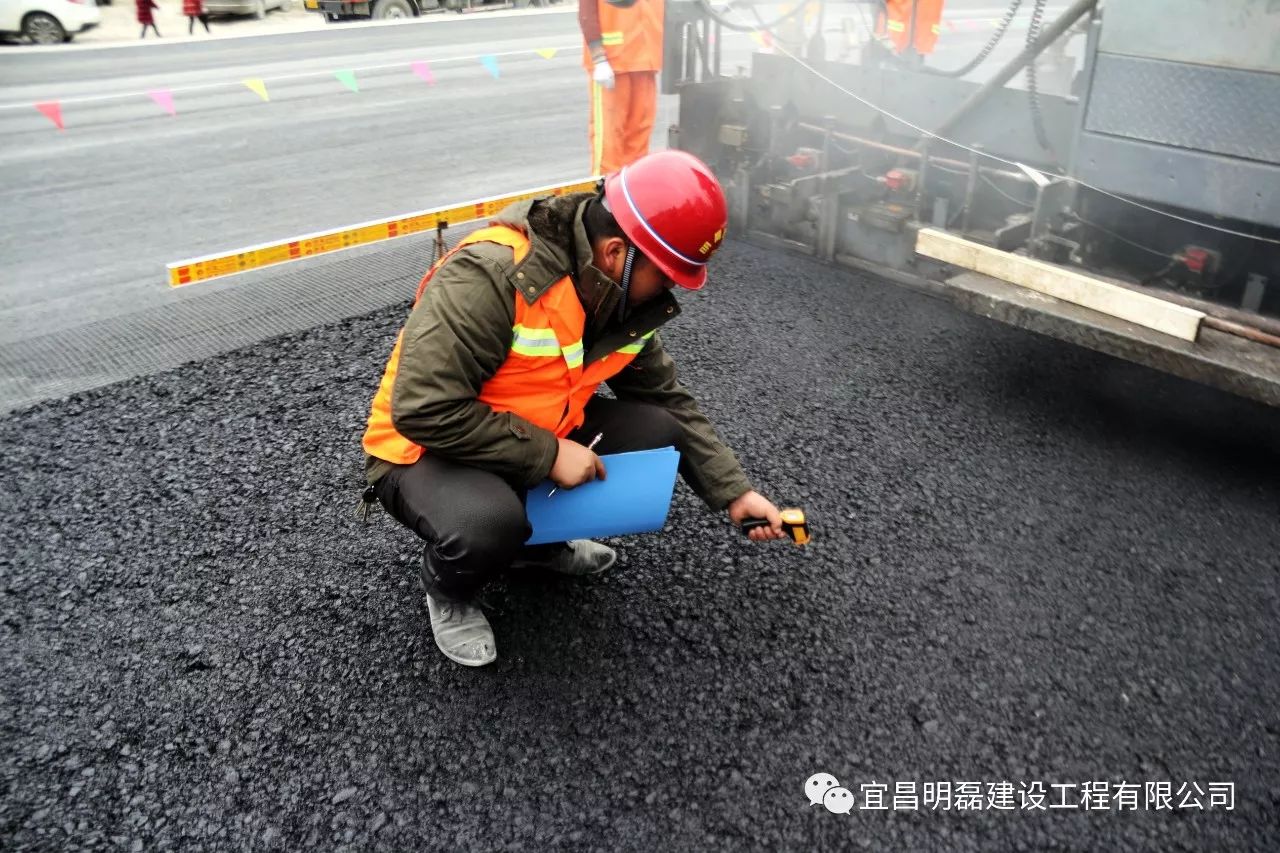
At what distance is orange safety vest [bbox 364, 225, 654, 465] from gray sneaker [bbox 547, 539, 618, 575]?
0.57 metres

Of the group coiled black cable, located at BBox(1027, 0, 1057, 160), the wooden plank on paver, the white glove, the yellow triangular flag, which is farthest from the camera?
the yellow triangular flag

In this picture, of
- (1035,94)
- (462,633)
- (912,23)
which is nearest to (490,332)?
(462,633)

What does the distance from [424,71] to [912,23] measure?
7.14m

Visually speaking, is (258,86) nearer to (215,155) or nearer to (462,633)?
(215,155)

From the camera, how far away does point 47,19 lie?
1502cm

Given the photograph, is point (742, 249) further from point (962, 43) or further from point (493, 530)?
point (962, 43)

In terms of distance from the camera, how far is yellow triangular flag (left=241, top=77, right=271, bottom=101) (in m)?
10.3

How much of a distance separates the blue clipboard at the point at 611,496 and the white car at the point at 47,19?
15.8m

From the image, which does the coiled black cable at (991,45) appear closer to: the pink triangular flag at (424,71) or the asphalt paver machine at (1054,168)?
the asphalt paver machine at (1054,168)

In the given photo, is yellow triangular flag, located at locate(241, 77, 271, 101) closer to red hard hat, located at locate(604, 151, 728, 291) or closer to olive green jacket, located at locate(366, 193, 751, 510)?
olive green jacket, located at locate(366, 193, 751, 510)

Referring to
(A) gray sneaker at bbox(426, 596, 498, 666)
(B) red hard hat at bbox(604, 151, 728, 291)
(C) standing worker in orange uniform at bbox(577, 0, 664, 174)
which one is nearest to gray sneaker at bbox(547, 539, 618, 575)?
(A) gray sneaker at bbox(426, 596, 498, 666)

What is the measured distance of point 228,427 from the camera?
13.1 feet

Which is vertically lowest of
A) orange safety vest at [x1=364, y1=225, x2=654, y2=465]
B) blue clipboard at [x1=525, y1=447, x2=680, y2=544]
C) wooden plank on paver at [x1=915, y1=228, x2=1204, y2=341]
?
blue clipboard at [x1=525, y1=447, x2=680, y2=544]

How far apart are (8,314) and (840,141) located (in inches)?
178
